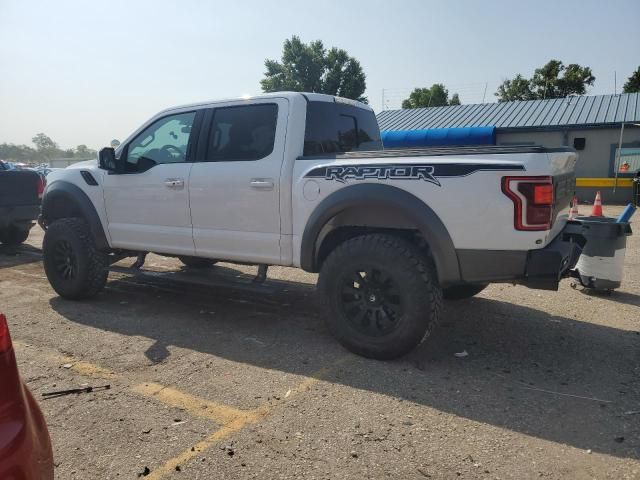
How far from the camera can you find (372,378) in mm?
3500

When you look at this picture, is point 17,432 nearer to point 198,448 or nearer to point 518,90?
point 198,448

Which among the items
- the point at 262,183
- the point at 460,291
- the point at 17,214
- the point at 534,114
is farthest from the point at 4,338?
the point at 534,114

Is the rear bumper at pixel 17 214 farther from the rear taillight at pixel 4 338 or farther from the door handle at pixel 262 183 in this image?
the rear taillight at pixel 4 338

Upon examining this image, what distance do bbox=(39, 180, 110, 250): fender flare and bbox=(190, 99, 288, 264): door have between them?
135 centimetres

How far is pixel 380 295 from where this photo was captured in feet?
12.3

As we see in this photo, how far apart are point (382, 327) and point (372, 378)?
41 centimetres

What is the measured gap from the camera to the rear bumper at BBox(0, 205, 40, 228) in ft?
28.8

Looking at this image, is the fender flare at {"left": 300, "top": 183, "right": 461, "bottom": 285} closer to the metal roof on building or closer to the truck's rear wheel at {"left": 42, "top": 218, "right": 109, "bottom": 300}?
the truck's rear wheel at {"left": 42, "top": 218, "right": 109, "bottom": 300}

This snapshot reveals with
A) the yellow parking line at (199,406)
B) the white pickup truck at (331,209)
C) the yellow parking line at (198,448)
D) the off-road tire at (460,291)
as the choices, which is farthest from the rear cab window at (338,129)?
the yellow parking line at (198,448)

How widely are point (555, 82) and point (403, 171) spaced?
47411 mm

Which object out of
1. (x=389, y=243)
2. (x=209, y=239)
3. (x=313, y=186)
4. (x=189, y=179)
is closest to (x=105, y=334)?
(x=209, y=239)

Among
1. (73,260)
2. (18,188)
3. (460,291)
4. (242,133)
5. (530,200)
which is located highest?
(242,133)

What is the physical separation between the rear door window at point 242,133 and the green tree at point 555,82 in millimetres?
44119

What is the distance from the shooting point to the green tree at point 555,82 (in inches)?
1703
